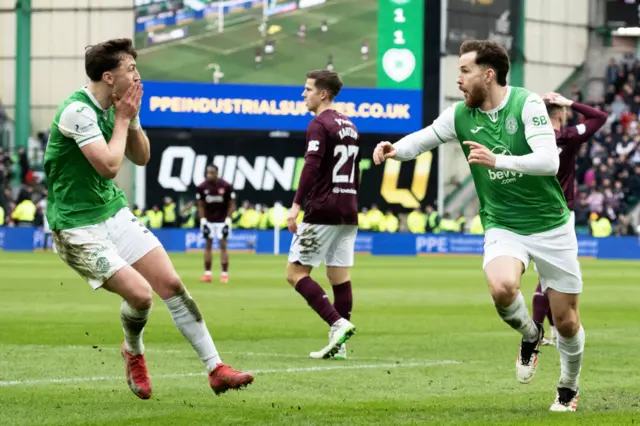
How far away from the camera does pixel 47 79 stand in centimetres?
5475

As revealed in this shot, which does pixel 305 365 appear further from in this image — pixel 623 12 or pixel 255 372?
pixel 623 12

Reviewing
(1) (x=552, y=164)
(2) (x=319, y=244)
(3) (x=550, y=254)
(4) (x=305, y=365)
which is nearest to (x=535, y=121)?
(1) (x=552, y=164)

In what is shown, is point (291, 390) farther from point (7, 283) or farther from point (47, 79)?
point (47, 79)

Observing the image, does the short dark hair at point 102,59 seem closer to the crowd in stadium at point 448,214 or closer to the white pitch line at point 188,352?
the white pitch line at point 188,352

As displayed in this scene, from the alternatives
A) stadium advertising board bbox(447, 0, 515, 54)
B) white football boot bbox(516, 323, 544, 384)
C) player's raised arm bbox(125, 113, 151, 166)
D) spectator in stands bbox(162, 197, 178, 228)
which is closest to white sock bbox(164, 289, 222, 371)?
Answer: player's raised arm bbox(125, 113, 151, 166)

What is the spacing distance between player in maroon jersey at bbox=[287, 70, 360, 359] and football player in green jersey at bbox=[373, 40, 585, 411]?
3.80 meters

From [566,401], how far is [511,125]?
1797 mm

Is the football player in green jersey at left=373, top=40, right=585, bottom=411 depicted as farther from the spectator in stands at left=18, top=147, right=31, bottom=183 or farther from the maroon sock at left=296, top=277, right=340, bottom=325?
the spectator in stands at left=18, top=147, right=31, bottom=183

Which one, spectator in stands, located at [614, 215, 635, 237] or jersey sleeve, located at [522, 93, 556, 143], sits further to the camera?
spectator in stands, located at [614, 215, 635, 237]

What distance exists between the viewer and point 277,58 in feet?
157

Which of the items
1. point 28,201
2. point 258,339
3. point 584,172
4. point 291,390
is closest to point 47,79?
point 28,201

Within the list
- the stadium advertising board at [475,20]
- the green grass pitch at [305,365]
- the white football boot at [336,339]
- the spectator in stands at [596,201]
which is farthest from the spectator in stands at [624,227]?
the white football boot at [336,339]

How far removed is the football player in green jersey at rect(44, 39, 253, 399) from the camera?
8703 millimetres

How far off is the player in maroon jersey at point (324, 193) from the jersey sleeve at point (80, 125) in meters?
4.29
